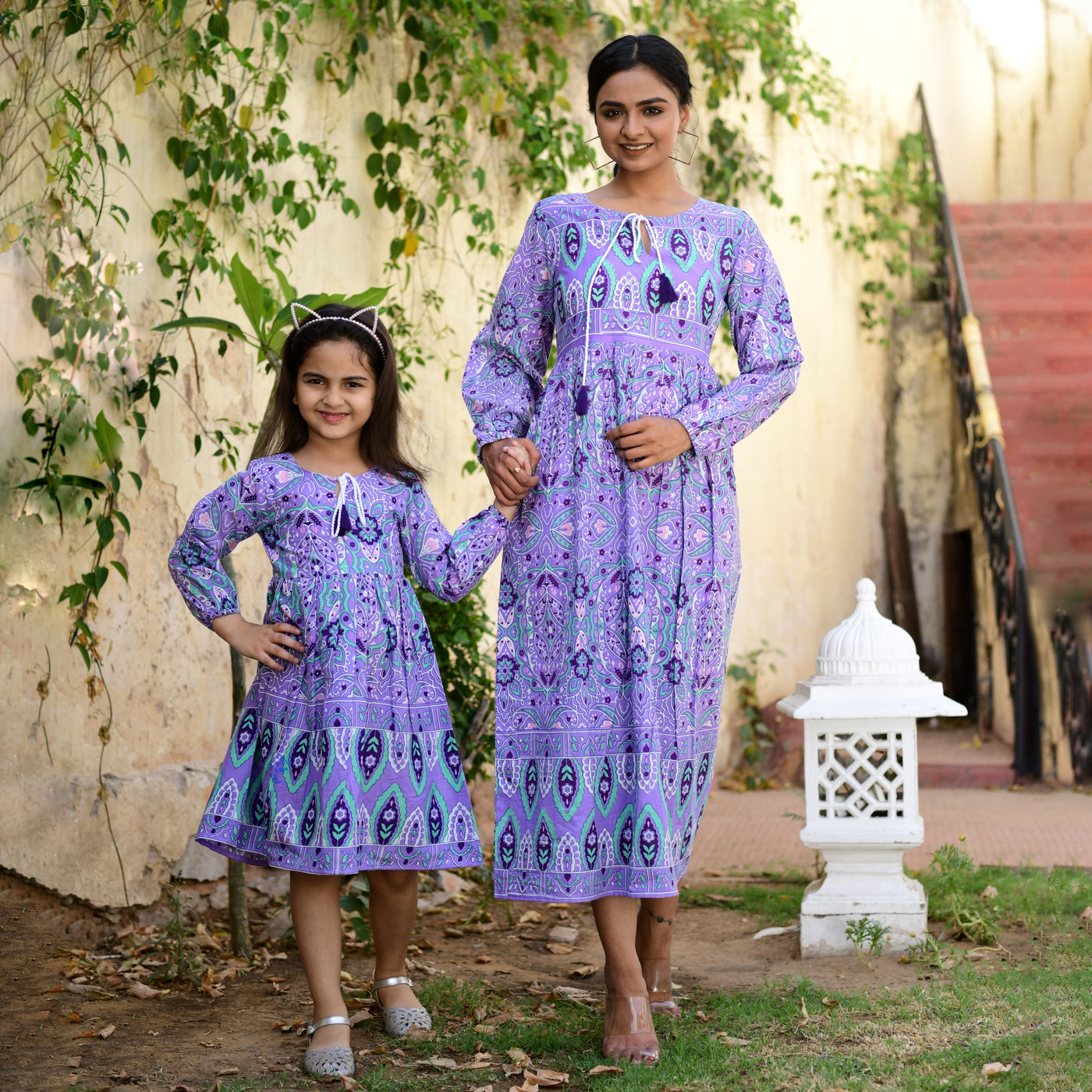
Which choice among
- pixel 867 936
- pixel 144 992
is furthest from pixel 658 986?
pixel 144 992

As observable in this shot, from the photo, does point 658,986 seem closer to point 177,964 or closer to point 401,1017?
point 401,1017

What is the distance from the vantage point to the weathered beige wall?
10.8 feet

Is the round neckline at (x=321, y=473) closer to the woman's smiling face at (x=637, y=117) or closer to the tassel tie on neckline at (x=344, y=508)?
the tassel tie on neckline at (x=344, y=508)

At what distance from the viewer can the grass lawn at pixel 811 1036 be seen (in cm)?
232

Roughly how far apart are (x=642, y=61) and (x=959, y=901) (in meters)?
2.19

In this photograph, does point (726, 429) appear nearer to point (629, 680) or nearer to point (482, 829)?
point (629, 680)

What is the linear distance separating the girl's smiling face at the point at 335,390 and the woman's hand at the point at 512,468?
28 cm

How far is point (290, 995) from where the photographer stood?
298cm

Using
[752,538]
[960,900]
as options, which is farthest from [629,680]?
[752,538]

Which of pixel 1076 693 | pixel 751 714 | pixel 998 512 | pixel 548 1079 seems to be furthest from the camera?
pixel 998 512

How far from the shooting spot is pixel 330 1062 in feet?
7.88

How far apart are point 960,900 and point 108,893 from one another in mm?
2208

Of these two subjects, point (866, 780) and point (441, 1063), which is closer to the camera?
point (441, 1063)

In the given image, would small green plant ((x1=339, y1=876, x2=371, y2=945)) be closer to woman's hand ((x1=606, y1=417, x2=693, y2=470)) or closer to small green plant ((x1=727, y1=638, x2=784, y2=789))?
woman's hand ((x1=606, y1=417, x2=693, y2=470))
